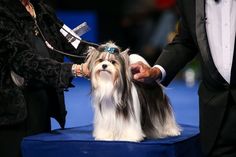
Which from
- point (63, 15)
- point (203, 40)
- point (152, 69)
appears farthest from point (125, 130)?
point (63, 15)

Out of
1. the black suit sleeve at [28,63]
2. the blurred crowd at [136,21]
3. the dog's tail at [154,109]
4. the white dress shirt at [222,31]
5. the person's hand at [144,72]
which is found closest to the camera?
the white dress shirt at [222,31]

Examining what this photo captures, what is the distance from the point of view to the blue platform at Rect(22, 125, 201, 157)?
3.22m

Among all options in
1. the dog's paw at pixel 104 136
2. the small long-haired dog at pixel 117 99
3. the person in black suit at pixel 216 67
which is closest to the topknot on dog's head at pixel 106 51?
the small long-haired dog at pixel 117 99

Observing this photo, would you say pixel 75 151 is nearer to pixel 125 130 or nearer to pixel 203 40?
pixel 125 130

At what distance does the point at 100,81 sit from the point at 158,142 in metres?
0.41

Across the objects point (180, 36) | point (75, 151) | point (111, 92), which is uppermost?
point (180, 36)

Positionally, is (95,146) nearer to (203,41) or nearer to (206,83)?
(206,83)

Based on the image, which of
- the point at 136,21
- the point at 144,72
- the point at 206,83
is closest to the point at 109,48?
the point at 144,72

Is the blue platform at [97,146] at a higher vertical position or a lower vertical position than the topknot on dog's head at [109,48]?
lower

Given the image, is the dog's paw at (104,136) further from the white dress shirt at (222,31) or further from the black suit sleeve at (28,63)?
the white dress shirt at (222,31)

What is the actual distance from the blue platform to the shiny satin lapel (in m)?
0.64

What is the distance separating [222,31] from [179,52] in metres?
0.40

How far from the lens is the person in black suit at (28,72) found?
3.33m

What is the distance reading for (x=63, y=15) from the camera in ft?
32.2
